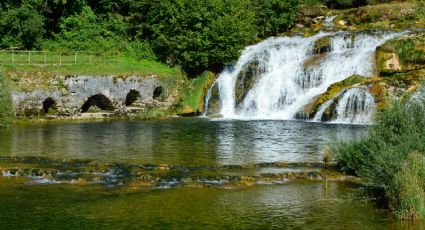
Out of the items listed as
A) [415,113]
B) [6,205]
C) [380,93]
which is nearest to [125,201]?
[6,205]

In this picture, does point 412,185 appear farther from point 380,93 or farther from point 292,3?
point 292,3

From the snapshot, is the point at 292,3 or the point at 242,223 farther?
the point at 292,3

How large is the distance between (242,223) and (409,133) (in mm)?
7194

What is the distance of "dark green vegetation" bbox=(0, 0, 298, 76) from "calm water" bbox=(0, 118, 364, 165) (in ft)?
41.1

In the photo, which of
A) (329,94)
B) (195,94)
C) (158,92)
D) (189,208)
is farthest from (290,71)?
(189,208)

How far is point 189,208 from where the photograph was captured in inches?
845

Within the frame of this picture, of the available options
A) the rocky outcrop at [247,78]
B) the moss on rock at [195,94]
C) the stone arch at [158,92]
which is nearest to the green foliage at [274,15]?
the rocky outcrop at [247,78]

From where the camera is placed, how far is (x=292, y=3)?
71188 millimetres

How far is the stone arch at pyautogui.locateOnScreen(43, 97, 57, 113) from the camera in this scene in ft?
179

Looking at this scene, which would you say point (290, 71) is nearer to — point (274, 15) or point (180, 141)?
point (274, 15)

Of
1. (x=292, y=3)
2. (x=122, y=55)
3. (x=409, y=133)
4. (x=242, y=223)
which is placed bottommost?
(x=242, y=223)

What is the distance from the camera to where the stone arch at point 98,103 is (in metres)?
57.2

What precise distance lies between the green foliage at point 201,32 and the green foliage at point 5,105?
741 inches

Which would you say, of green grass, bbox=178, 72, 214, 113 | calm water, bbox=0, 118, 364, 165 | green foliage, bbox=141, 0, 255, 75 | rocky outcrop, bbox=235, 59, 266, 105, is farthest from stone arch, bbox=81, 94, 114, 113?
rocky outcrop, bbox=235, 59, 266, 105
